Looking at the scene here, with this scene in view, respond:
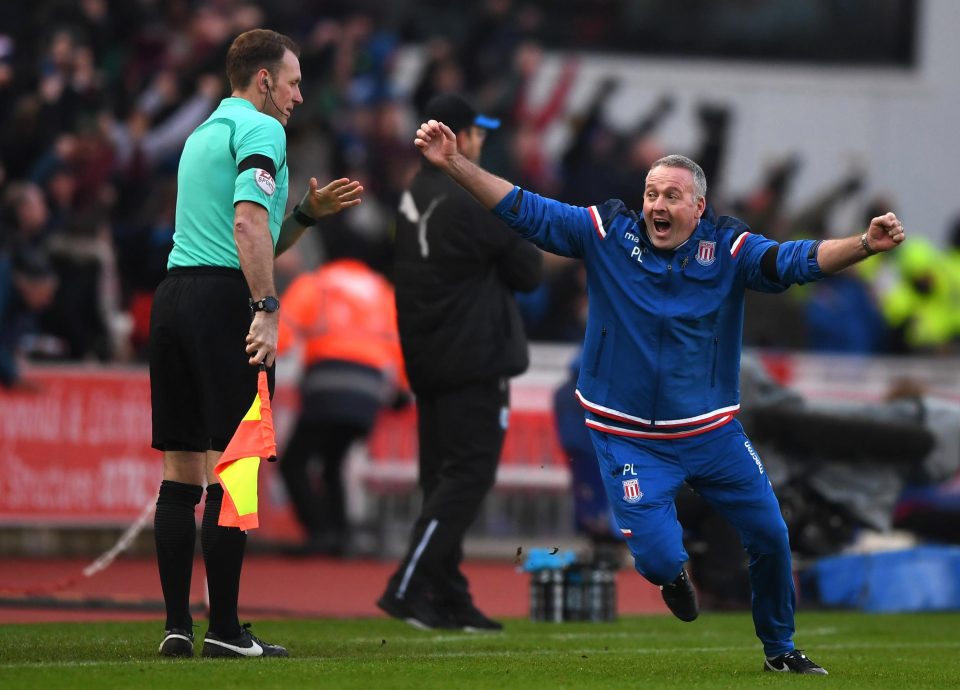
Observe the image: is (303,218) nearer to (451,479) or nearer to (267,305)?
(267,305)

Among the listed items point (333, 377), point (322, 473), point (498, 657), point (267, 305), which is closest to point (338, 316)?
point (333, 377)

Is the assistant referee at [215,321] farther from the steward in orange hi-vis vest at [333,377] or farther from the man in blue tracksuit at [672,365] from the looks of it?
the steward in orange hi-vis vest at [333,377]

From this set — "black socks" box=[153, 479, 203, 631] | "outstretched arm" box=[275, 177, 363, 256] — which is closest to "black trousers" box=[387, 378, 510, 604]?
"outstretched arm" box=[275, 177, 363, 256]

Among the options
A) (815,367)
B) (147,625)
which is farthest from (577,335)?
(147,625)

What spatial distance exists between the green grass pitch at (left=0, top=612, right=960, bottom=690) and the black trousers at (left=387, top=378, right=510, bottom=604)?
327 millimetres

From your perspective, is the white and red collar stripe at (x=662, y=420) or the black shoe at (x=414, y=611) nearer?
the white and red collar stripe at (x=662, y=420)

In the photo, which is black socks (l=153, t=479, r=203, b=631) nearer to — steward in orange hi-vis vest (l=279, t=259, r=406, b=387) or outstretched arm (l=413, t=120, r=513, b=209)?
outstretched arm (l=413, t=120, r=513, b=209)

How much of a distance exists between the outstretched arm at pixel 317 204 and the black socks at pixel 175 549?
1223 millimetres

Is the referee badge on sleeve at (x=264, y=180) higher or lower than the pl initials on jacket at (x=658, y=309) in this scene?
higher

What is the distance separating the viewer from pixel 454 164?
7.51 meters

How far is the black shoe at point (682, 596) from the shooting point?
7750 millimetres

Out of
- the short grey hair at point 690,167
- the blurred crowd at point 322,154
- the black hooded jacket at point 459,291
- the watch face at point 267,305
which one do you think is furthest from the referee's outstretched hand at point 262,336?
the blurred crowd at point 322,154

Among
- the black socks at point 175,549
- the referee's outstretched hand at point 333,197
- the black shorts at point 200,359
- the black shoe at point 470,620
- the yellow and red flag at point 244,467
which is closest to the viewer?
the yellow and red flag at point 244,467

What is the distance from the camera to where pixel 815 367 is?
1709 centimetres
